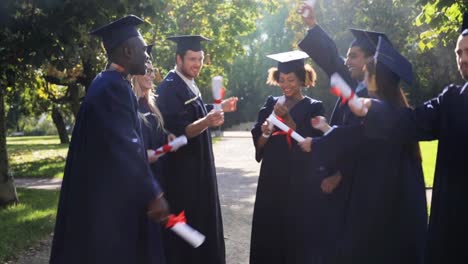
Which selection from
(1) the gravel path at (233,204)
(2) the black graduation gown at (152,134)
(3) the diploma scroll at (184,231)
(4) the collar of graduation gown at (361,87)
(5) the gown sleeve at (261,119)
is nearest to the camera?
(3) the diploma scroll at (184,231)

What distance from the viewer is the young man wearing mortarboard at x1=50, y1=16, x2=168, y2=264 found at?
3.33m

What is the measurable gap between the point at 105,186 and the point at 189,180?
1.54 m

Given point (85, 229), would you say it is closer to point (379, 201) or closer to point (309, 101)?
point (379, 201)

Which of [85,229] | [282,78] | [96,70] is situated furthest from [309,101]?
[96,70]

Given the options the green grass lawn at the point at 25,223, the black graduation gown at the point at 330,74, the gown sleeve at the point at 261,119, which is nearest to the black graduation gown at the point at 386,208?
the black graduation gown at the point at 330,74

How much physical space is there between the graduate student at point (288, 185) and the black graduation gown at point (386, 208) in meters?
0.91

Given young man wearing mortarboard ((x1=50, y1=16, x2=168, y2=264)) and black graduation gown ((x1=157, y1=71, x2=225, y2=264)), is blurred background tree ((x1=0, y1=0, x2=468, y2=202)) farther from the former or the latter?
young man wearing mortarboard ((x1=50, y1=16, x2=168, y2=264))

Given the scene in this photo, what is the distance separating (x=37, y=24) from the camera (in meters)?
7.49

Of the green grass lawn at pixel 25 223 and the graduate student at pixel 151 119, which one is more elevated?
the graduate student at pixel 151 119

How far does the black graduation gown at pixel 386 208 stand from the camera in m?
3.65

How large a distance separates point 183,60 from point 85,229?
2.10 meters

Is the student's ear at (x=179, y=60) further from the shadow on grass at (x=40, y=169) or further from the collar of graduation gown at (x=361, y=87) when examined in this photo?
the shadow on grass at (x=40, y=169)

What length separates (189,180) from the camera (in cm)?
483

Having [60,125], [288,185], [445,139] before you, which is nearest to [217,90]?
[288,185]
